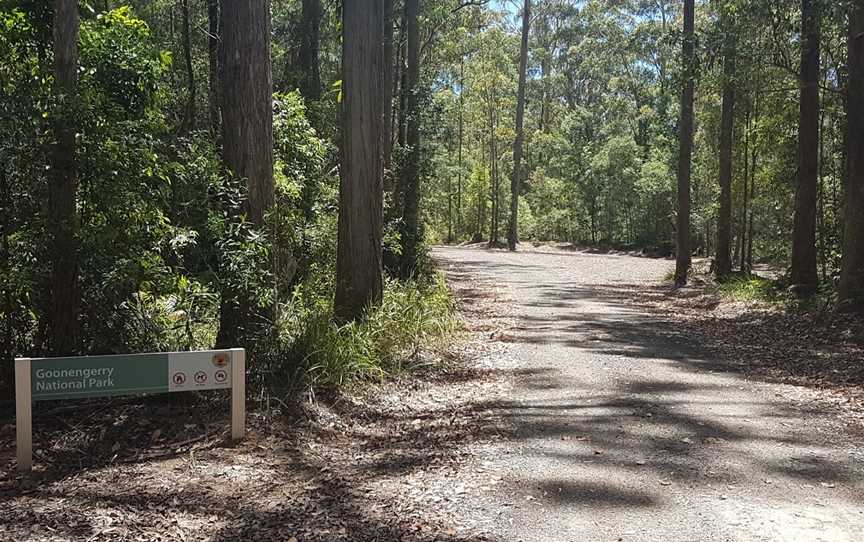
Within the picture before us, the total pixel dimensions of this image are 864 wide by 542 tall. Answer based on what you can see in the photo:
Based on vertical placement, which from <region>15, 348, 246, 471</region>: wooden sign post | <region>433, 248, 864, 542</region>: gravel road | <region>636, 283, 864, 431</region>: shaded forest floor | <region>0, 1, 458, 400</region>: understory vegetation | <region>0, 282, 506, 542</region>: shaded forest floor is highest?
<region>0, 1, 458, 400</region>: understory vegetation

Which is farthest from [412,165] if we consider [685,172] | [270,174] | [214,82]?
[270,174]

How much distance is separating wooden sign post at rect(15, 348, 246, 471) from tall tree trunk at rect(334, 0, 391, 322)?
12.5 ft

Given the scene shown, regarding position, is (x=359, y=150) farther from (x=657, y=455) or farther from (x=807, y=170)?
(x=807, y=170)

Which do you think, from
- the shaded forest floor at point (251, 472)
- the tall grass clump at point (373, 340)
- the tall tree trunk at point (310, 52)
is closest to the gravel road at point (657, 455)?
the shaded forest floor at point (251, 472)

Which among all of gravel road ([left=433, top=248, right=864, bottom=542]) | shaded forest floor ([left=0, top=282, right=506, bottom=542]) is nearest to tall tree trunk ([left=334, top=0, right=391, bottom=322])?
gravel road ([left=433, top=248, right=864, bottom=542])

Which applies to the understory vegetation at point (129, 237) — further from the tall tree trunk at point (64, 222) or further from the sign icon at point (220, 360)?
the sign icon at point (220, 360)

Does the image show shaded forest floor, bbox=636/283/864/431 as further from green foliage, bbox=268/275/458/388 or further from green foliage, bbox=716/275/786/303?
green foliage, bbox=268/275/458/388

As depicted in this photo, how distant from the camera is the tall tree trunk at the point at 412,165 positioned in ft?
50.2

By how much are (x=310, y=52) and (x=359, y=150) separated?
15228mm

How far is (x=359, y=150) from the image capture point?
31.7 ft

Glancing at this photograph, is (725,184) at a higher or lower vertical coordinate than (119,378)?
higher

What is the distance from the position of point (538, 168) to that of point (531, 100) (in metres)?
6.95

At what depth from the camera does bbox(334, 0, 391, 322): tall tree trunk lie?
9617mm

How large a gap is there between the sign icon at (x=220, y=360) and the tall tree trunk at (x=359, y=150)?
12.4 feet
